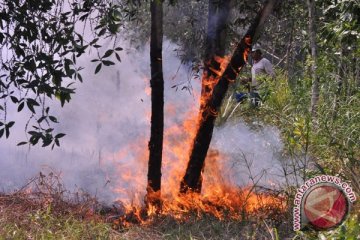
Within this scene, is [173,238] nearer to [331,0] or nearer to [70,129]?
[331,0]

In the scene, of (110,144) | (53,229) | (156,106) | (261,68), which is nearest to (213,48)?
(156,106)

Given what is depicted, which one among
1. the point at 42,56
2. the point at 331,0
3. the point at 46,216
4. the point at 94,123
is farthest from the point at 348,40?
the point at 94,123

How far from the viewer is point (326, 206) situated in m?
2.56

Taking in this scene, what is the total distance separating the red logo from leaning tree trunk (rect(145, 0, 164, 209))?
2.97m

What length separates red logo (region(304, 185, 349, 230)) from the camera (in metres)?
2.55

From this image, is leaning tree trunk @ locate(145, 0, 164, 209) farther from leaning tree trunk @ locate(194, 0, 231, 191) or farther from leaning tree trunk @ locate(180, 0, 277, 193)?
leaning tree trunk @ locate(194, 0, 231, 191)

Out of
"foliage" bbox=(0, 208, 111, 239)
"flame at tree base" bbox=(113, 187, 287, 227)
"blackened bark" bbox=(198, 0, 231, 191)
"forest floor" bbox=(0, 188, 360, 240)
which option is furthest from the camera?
"blackened bark" bbox=(198, 0, 231, 191)

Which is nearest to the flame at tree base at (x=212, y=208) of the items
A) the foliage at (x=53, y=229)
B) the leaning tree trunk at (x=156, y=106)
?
the leaning tree trunk at (x=156, y=106)

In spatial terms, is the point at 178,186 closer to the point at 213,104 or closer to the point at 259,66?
the point at 213,104

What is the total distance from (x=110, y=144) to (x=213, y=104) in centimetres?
333

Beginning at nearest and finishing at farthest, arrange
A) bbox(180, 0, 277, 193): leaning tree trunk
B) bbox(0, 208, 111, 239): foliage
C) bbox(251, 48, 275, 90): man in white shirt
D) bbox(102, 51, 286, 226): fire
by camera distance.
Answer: bbox(0, 208, 111, 239): foliage → bbox(102, 51, 286, 226): fire → bbox(180, 0, 277, 193): leaning tree trunk → bbox(251, 48, 275, 90): man in white shirt

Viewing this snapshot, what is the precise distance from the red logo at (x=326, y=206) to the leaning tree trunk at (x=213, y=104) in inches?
108

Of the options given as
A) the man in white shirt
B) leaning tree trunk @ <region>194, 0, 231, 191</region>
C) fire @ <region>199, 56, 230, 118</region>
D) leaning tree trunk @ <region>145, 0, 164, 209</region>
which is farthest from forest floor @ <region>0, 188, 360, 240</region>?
the man in white shirt

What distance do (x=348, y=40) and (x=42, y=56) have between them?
2483mm
